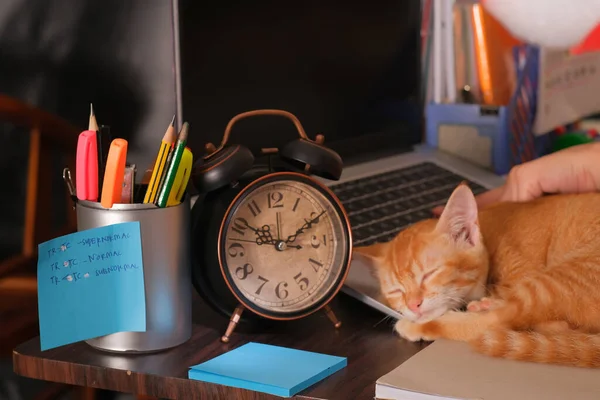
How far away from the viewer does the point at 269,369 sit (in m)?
0.92

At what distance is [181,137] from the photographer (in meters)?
0.95

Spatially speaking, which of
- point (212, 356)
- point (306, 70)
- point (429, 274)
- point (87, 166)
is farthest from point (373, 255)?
point (306, 70)

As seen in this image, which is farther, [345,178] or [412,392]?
[345,178]

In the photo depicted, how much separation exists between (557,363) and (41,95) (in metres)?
0.85

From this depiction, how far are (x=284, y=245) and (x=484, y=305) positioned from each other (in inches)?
10.2

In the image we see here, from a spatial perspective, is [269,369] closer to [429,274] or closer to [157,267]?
[157,267]

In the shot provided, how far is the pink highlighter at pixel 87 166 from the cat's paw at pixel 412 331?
40cm

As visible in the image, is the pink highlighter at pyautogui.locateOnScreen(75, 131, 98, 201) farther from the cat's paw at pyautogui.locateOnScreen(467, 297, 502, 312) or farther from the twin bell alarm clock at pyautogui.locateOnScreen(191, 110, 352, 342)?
the cat's paw at pyautogui.locateOnScreen(467, 297, 502, 312)

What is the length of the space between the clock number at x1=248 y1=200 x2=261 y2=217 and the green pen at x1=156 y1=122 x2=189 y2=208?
0.11 meters

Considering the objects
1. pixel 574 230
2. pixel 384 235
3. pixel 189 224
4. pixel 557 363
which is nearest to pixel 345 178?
pixel 384 235

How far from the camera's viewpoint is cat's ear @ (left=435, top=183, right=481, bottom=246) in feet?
3.64

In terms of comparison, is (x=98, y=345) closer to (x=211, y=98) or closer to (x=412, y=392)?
(x=412, y=392)

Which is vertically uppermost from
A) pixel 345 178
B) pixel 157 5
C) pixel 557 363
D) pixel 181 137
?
pixel 157 5

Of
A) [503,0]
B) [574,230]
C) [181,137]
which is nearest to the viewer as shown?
[181,137]
